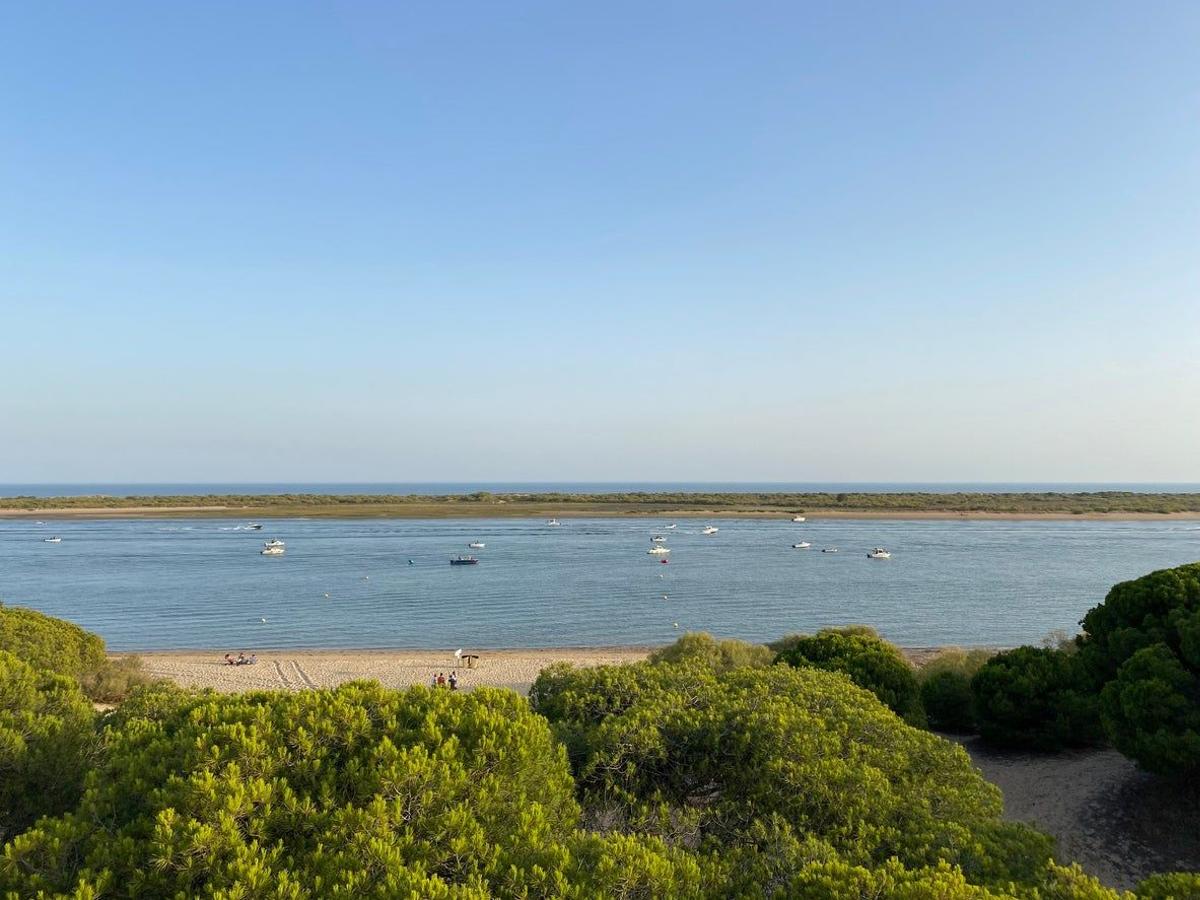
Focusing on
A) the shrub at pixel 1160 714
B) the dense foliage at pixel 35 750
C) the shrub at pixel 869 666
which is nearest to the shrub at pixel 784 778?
the shrub at pixel 1160 714

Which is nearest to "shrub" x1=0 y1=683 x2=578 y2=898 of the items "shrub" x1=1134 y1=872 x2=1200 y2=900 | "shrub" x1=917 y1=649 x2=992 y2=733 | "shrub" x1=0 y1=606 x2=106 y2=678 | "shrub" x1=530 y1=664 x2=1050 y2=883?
"shrub" x1=530 y1=664 x2=1050 y2=883

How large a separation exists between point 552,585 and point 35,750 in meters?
41.5

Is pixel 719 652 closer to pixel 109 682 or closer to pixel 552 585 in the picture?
pixel 109 682

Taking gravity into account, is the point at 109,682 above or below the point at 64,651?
below

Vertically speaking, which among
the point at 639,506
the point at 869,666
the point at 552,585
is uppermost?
the point at 869,666

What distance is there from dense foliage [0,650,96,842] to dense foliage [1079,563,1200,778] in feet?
45.5

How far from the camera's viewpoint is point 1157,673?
11.3m

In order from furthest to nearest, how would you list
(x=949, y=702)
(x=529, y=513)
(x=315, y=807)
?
(x=529, y=513)
(x=949, y=702)
(x=315, y=807)

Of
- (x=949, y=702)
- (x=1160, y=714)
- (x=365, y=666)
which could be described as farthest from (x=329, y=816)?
(x=365, y=666)

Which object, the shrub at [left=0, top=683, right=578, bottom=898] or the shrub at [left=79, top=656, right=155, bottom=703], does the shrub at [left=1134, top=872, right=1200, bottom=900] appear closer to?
the shrub at [left=0, top=683, right=578, bottom=898]

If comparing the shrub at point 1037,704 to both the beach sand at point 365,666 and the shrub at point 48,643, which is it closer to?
the beach sand at point 365,666

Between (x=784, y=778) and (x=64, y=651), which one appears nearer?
(x=784, y=778)

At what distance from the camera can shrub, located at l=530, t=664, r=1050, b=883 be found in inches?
255

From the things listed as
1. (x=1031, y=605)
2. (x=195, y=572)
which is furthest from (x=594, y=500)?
(x=1031, y=605)
